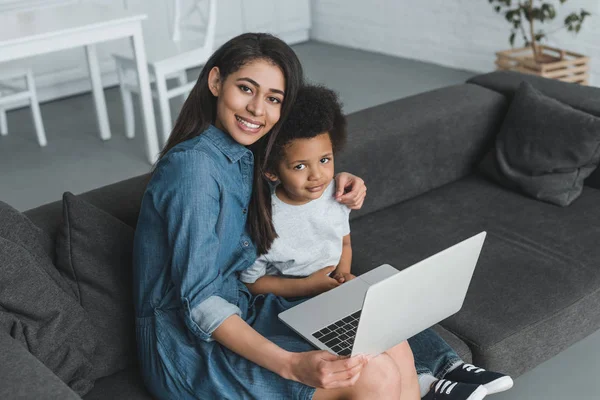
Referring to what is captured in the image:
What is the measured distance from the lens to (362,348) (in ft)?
4.46

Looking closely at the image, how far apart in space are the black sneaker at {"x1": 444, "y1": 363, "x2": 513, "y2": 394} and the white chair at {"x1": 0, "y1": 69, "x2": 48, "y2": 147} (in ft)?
9.45

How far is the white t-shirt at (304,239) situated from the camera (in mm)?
1728

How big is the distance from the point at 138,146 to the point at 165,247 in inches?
102

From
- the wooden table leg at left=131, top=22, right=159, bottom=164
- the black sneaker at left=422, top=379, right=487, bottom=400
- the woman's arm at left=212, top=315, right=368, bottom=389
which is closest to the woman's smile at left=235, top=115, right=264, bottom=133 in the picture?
the woman's arm at left=212, top=315, right=368, bottom=389

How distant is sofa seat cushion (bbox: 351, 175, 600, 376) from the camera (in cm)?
181

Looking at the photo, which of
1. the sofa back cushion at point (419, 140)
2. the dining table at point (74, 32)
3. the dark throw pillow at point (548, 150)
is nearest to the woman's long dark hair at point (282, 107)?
the sofa back cushion at point (419, 140)

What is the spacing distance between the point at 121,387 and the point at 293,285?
0.45 m

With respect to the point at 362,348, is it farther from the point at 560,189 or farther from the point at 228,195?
the point at 560,189

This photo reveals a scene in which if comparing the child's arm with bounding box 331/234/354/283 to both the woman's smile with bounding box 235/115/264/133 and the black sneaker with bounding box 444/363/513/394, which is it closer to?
the black sneaker with bounding box 444/363/513/394

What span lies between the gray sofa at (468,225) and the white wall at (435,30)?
5.72 ft

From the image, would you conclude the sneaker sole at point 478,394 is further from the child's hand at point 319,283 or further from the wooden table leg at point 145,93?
the wooden table leg at point 145,93

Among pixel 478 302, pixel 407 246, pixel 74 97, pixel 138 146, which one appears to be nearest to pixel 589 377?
pixel 478 302

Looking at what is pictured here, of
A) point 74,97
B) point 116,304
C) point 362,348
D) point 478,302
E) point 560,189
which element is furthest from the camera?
point 74,97

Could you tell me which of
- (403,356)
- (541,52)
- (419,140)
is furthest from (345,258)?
(541,52)
